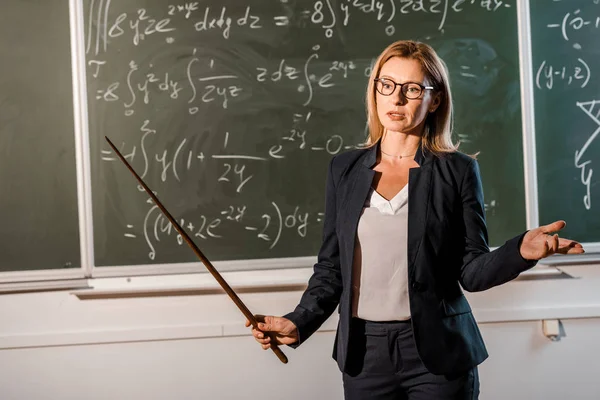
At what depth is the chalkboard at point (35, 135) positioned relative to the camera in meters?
2.41

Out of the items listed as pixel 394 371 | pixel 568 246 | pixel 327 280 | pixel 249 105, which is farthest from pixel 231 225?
pixel 568 246

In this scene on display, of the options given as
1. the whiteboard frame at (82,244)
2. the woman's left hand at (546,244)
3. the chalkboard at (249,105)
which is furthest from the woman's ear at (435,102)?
the whiteboard frame at (82,244)

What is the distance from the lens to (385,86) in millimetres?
1413

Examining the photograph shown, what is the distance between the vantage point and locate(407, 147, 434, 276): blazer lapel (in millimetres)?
1335

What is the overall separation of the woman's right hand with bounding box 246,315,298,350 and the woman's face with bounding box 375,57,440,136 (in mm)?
486

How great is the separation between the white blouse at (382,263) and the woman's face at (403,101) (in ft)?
0.47

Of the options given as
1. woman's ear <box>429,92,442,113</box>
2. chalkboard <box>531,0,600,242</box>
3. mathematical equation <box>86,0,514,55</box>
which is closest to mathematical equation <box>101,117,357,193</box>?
mathematical equation <box>86,0,514,55</box>

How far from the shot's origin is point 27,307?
7.98 ft

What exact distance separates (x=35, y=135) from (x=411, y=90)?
63.1 inches

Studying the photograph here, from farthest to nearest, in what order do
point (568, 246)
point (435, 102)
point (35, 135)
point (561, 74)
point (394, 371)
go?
point (561, 74)
point (35, 135)
point (435, 102)
point (394, 371)
point (568, 246)

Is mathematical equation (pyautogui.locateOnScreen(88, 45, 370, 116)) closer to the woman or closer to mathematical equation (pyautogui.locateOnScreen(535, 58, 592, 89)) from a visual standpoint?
mathematical equation (pyautogui.locateOnScreen(535, 58, 592, 89))

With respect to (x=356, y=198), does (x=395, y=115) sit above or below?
above

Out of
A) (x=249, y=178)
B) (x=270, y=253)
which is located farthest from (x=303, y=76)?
(x=270, y=253)

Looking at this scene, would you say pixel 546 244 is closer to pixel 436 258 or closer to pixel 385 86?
pixel 436 258
